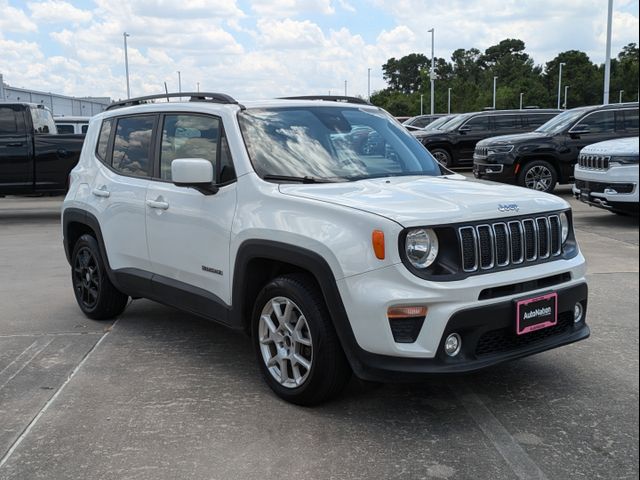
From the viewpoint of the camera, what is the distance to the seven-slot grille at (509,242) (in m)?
3.49

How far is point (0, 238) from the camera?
1102cm

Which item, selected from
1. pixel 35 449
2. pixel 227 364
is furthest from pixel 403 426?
pixel 35 449

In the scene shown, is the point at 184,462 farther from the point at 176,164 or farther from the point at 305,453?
the point at 176,164

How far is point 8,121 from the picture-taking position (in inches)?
499

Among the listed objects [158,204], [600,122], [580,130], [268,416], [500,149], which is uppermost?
[600,122]

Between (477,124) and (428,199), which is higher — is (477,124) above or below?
above

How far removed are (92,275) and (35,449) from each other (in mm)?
2580

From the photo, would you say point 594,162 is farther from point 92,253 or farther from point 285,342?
point 285,342

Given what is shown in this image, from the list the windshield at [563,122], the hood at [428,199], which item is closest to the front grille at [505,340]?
the hood at [428,199]

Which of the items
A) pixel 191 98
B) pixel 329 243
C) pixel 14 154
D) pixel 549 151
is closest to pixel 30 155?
pixel 14 154

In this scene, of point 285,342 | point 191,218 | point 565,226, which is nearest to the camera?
point 285,342

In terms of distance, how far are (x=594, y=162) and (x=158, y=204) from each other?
7.19 meters

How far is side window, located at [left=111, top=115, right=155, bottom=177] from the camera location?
17.1 feet

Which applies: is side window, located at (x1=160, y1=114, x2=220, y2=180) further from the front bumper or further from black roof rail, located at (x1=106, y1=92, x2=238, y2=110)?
the front bumper
